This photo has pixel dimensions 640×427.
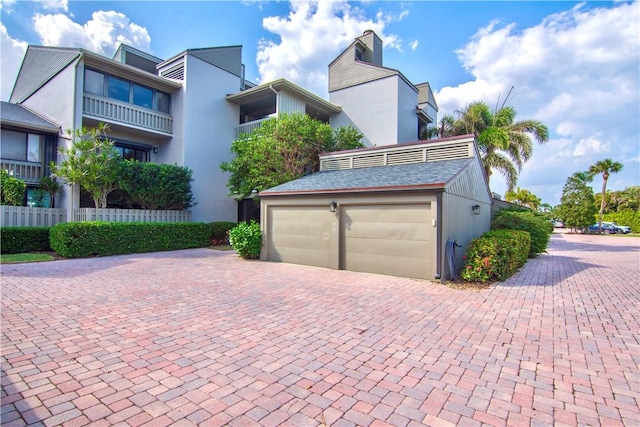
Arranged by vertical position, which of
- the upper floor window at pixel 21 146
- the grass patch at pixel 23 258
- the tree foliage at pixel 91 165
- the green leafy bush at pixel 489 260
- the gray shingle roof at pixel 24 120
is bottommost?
the grass patch at pixel 23 258

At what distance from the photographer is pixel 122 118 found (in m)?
14.5

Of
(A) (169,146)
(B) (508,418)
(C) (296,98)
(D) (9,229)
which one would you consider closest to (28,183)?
(D) (9,229)

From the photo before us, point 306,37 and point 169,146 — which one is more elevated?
point 306,37

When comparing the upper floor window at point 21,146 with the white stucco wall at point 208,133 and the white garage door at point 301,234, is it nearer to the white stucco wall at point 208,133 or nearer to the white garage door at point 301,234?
the white stucco wall at point 208,133

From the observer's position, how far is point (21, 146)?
539 inches

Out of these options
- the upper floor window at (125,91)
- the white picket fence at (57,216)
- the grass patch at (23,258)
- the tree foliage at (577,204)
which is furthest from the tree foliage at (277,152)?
the tree foliage at (577,204)

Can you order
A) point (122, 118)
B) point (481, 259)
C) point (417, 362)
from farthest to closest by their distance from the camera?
point (122, 118) < point (481, 259) < point (417, 362)

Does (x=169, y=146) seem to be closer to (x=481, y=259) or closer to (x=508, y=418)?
(x=481, y=259)

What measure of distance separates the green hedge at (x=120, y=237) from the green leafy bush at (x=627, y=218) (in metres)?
48.0

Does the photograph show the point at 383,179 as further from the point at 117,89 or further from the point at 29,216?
the point at 117,89

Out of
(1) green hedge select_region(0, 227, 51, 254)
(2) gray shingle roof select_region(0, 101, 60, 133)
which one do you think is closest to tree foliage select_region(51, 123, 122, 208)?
(2) gray shingle roof select_region(0, 101, 60, 133)

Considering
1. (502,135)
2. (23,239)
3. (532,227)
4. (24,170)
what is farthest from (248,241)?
(502,135)

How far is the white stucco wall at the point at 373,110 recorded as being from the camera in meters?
18.0

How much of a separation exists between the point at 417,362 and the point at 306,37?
13.8 m
